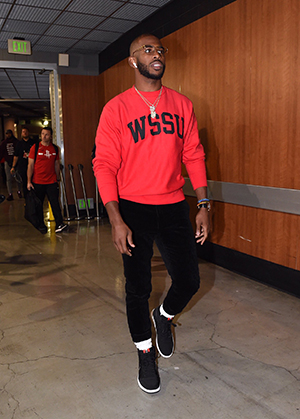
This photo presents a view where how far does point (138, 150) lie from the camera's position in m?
1.76

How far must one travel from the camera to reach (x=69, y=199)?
6.98 meters

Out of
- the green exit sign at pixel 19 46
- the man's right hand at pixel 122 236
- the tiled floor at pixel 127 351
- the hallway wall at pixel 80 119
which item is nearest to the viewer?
the man's right hand at pixel 122 236

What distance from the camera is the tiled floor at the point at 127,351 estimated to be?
1.76 m

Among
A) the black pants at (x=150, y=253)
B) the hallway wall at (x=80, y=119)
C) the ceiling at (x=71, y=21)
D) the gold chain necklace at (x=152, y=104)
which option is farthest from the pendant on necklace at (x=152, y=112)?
the hallway wall at (x=80, y=119)

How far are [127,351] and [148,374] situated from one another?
396 millimetres

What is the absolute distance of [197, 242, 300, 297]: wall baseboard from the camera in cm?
311

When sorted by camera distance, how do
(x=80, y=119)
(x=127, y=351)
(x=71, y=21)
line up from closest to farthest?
(x=127, y=351) → (x=71, y=21) → (x=80, y=119)

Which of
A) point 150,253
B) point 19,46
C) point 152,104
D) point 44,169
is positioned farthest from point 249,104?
point 19,46

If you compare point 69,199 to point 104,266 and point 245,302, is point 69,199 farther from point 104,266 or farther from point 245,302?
point 245,302

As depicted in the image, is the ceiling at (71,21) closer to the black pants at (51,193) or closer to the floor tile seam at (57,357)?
the black pants at (51,193)

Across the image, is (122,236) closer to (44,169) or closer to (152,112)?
(152,112)

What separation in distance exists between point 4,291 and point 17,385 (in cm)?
143

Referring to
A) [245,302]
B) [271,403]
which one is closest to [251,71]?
[245,302]

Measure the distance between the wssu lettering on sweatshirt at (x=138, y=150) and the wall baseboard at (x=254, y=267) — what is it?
172cm
